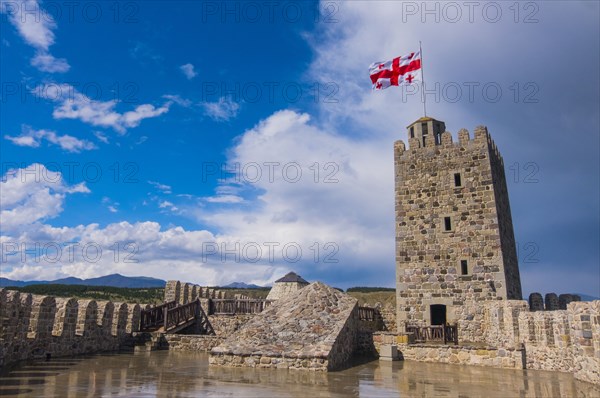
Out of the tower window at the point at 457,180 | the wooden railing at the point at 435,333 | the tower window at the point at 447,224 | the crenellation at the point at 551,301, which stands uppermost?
the tower window at the point at 457,180

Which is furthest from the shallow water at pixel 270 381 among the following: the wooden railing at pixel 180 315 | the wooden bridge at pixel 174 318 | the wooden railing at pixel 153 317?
the wooden railing at pixel 180 315

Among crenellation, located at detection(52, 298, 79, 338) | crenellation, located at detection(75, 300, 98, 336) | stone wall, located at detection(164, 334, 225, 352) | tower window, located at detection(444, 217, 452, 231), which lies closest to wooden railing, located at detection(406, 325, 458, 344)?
tower window, located at detection(444, 217, 452, 231)

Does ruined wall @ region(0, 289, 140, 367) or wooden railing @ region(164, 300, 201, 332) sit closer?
ruined wall @ region(0, 289, 140, 367)

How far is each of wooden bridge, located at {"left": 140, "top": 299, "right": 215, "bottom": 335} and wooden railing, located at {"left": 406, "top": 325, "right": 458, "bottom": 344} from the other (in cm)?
1112

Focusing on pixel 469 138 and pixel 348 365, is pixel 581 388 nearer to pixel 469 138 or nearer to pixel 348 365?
pixel 348 365

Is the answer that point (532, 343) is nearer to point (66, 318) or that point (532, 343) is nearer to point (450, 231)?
point (450, 231)

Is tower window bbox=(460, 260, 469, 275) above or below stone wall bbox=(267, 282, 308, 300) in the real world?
above

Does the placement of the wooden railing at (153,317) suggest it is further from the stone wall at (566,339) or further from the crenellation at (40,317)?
the stone wall at (566,339)

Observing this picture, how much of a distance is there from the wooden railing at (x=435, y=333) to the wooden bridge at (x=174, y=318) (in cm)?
1112

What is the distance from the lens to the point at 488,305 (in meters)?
19.5

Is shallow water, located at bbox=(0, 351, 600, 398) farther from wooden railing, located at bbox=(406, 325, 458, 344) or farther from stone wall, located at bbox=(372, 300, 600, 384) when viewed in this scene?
wooden railing, located at bbox=(406, 325, 458, 344)

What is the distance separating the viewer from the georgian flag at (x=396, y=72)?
23.1 metres

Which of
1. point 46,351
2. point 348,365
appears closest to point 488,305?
point 348,365

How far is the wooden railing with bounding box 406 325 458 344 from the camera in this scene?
59.6 feet
